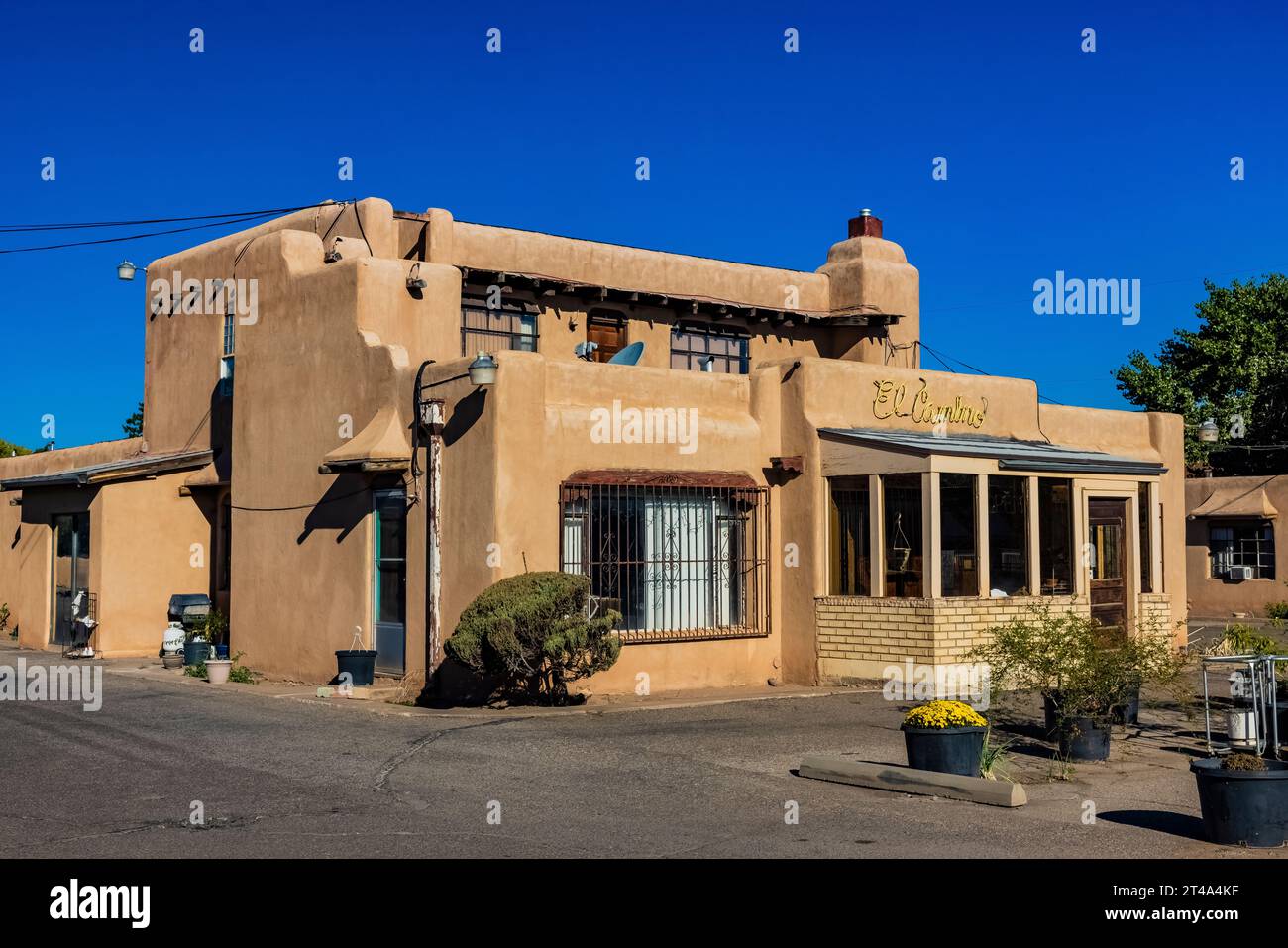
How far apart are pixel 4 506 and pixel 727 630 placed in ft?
56.6

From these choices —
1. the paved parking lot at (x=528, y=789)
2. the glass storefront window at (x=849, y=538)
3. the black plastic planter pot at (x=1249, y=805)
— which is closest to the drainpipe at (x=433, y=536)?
the paved parking lot at (x=528, y=789)

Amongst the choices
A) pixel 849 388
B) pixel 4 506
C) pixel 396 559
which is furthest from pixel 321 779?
pixel 4 506

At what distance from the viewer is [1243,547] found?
113 feet

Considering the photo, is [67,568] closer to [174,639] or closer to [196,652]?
[174,639]

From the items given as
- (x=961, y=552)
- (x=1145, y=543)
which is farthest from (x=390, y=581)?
(x=1145, y=543)

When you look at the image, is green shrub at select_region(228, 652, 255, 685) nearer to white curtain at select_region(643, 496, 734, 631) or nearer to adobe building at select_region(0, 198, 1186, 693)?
adobe building at select_region(0, 198, 1186, 693)

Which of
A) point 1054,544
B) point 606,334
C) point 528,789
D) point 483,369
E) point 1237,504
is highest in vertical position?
point 606,334

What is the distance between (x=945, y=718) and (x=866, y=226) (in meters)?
17.5

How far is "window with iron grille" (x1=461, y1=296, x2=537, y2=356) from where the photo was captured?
72.1 feet

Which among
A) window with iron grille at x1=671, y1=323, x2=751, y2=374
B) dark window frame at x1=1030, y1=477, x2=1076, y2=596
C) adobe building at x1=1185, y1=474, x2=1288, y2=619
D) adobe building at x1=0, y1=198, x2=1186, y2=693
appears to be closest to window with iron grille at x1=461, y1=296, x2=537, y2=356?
adobe building at x1=0, y1=198, x2=1186, y2=693

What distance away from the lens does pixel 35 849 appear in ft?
27.5

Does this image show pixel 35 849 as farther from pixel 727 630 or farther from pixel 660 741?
pixel 727 630

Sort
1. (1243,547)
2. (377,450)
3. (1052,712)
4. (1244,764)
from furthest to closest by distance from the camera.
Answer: (1243,547) → (377,450) → (1052,712) → (1244,764)

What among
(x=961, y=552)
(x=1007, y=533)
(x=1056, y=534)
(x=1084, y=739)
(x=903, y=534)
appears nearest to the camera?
(x=1084, y=739)
